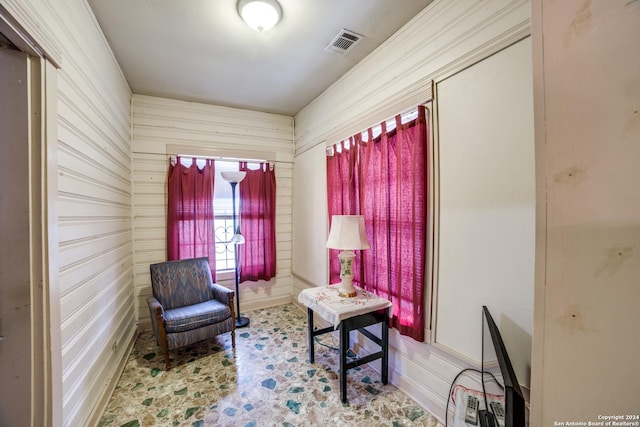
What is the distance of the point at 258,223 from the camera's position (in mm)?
3576

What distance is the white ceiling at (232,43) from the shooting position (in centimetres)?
174

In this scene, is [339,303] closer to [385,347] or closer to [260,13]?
[385,347]

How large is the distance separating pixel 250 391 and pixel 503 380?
70.2 inches

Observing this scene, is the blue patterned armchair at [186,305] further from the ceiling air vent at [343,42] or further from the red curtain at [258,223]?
the ceiling air vent at [343,42]

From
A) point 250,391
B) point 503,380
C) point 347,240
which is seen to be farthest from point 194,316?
point 503,380

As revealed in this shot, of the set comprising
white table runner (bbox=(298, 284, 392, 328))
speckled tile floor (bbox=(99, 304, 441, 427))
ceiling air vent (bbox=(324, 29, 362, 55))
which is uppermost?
ceiling air vent (bbox=(324, 29, 362, 55))

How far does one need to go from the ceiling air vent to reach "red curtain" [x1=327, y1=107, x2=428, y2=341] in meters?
0.76

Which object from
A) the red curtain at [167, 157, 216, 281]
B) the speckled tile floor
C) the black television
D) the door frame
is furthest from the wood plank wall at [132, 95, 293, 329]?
the black television

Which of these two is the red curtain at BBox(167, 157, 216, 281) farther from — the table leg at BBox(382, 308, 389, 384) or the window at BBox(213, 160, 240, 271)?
the table leg at BBox(382, 308, 389, 384)

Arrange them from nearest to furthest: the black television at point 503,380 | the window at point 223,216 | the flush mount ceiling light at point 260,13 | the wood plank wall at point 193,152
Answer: the black television at point 503,380
the flush mount ceiling light at point 260,13
the wood plank wall at point 193,152
the window at point 223,216

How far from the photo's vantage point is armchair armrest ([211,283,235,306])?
2.61 m

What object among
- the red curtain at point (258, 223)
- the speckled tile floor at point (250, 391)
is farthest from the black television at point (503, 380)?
the red curtain at point (258, 223)

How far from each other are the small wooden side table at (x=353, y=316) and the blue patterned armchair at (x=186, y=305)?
39.7 inches

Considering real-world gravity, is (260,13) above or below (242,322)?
above
